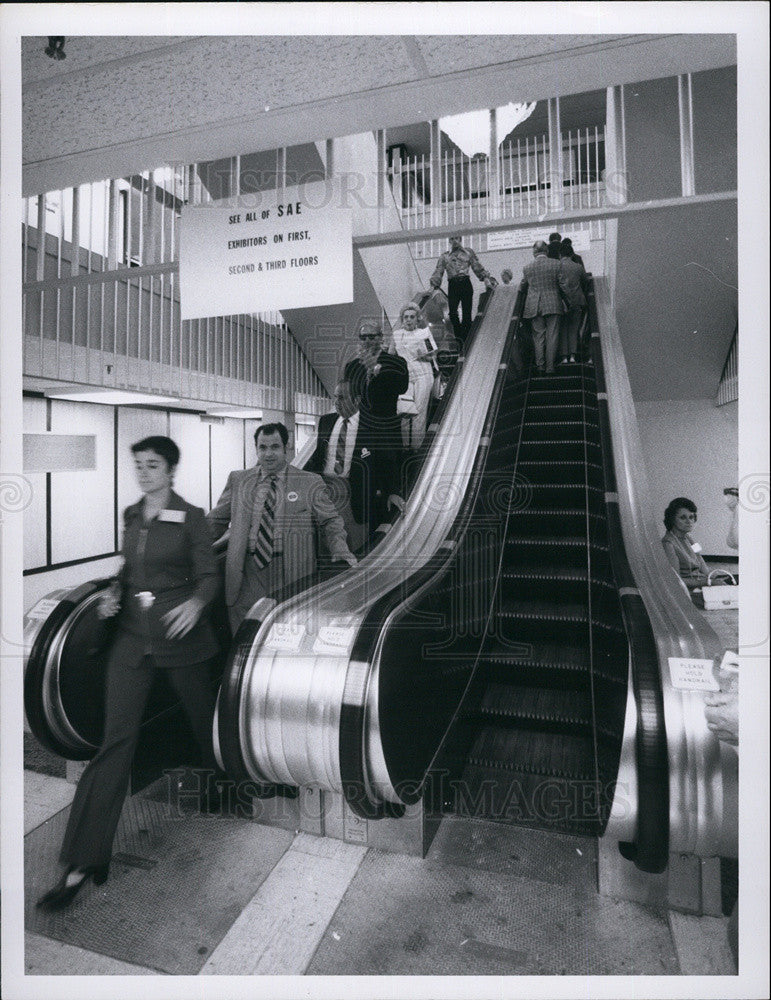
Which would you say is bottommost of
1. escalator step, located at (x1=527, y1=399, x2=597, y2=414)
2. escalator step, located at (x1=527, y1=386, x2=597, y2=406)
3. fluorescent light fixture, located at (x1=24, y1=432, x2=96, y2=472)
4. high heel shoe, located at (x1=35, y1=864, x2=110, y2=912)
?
high heel shoe, located at (x1=35, y1=864, x2=110, y2=912)

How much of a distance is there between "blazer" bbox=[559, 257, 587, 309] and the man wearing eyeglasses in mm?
2064

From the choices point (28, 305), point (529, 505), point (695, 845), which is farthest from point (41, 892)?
point (529, 505)

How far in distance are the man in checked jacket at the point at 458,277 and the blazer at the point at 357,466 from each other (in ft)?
8.34

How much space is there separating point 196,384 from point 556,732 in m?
2.31

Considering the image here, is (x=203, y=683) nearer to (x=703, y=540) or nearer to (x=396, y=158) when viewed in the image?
(x=703, y=540)

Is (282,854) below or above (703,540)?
below

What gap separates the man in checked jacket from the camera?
20.9ft

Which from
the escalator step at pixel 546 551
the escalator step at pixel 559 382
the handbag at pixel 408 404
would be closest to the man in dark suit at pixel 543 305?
the escalator step at pixel 559 382

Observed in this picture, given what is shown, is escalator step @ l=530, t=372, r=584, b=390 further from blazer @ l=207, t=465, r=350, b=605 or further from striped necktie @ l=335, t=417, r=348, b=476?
blazer @ l=207, t=465, r=350, b=605

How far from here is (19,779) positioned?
71.6 inches

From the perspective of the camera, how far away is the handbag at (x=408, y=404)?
4820 mm

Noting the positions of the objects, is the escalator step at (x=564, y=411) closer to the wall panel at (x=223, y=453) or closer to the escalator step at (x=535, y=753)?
the escalator step at (x=535, y=753)

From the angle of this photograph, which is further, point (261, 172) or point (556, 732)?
point (556, 732)

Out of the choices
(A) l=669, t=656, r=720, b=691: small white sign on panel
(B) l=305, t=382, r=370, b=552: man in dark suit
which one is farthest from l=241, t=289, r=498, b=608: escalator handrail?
(A) l=669, t=656, r=720, b=691: small white sign on panel
